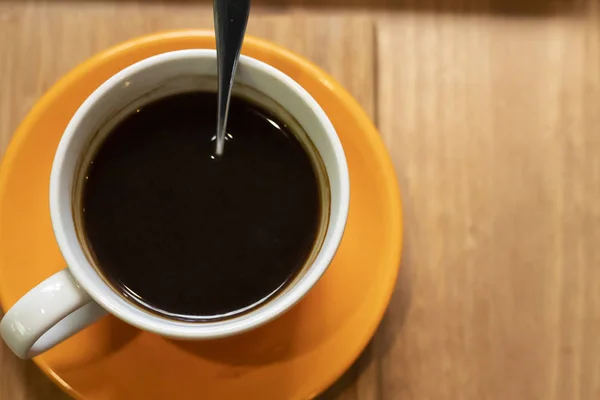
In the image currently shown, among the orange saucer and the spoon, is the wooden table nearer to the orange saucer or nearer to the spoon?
the orange saucer

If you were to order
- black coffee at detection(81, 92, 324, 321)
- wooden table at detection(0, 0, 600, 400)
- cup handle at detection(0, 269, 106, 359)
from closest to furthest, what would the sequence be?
cup handle at detection(0, 269, 106, 359)
black coffee at detection(81, 92, 324, 321)
wooden table at detection(0, 0, 600, 400)

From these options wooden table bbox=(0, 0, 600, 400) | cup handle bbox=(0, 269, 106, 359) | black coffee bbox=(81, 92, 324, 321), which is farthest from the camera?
wooden table bbox=(0, 0, 600, 400)

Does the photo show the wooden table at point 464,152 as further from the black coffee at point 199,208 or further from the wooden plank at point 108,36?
the black coffee at point 199,208

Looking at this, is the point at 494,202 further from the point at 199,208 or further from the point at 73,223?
the point at 73,223

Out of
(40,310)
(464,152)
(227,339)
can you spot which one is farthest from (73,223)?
(464,152)

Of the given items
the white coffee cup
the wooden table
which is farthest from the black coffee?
the wooden table

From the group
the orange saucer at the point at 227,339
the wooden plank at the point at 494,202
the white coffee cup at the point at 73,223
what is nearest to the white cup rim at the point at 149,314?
the white coffee cup at the point at 73,223
